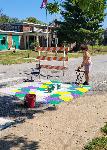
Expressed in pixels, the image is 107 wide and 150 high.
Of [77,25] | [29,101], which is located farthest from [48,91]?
[77,25]

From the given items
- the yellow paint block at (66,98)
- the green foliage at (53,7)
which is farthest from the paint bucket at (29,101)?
the green foliage at (53,7)

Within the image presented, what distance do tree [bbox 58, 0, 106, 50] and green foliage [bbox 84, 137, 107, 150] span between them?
136ft

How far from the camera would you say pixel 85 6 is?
7965 mm

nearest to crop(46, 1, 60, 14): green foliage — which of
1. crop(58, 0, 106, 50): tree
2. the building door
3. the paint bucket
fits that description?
the paint bucket

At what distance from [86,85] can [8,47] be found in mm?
38103

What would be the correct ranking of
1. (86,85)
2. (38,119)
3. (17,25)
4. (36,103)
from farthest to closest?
(17,25) → (86,85) → (36,103) → (38,119)

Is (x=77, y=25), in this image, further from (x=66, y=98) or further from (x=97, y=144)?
(x=97, y=144)

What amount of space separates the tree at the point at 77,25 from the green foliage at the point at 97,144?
41.3 m

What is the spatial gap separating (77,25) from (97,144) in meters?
42.8

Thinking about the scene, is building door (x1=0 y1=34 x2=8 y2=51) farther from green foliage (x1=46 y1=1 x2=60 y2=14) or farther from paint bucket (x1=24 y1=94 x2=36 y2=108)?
green foliage (x1=46 y1=1 x2=60 y2=14)

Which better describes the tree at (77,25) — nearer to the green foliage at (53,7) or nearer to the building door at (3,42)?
the building door at (3,42)

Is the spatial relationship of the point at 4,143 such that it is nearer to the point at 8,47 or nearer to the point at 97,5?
the point at 97,5

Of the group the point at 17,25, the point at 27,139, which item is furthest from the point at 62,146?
the point at 17,25

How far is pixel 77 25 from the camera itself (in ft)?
160
